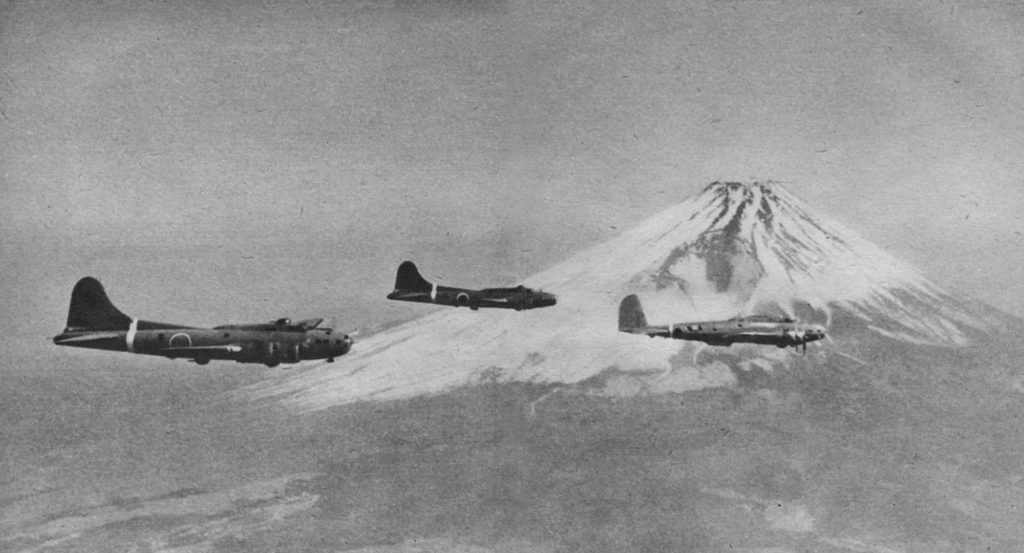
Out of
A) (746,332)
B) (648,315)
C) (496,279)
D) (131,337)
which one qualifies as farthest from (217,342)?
(746,332)

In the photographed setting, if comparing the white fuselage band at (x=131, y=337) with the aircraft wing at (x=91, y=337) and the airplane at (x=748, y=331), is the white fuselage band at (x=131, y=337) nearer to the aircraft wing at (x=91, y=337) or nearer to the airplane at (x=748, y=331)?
the aircraft wing at (x=91, y=337)

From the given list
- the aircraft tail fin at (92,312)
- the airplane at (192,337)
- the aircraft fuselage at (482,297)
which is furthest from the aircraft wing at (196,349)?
the aircraft fuselage at (482,297)

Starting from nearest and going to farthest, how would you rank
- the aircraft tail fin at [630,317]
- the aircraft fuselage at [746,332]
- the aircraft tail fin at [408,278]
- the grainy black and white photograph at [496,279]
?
the grainy black and white photograph at [496,279] < the aircraft tail fin at [408,278] < the aircraft fuselage at [746,332] < the aircraft tail fin at [630,317]

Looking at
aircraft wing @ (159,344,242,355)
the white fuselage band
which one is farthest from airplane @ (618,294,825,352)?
the white fuselage band

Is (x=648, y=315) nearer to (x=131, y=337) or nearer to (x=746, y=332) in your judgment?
(x=746, y=332)

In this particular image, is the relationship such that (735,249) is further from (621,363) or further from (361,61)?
(361,61)
